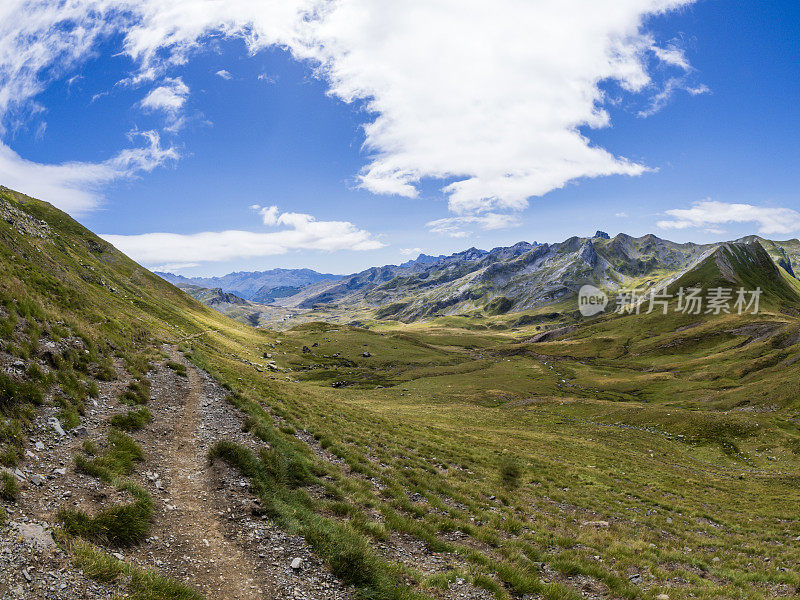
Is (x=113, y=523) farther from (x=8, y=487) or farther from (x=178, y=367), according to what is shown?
(x=178, y=367)

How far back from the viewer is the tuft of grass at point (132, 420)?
14945mm

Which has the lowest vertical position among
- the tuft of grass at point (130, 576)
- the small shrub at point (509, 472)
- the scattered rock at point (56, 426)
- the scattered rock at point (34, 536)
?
the small shrub at point (509, 472)

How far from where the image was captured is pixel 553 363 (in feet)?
471

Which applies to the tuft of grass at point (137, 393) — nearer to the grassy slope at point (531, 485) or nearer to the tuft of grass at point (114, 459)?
the tuft of grass at point (114, 459)

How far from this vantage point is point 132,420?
15477mm

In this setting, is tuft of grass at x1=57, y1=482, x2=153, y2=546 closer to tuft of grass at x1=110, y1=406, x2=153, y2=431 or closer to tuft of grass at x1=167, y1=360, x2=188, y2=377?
tuft of grass at x1=110, y1=406, x2=153, y2=431

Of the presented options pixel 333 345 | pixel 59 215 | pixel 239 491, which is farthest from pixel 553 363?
pixel 59 215

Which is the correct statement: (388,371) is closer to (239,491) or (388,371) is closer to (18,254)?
(18,254)

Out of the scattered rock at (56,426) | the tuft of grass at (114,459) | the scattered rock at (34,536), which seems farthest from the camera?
the scattered rock at (56,426)

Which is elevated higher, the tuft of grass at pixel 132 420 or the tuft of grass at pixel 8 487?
the tuft of grass at pixel 8 487

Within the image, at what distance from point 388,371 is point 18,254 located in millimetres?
110471

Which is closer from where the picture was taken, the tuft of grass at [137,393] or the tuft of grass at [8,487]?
the tuft of grass at [8,487]

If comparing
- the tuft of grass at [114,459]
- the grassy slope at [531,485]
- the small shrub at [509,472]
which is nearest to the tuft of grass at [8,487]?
the tuft of grass at [114,459]

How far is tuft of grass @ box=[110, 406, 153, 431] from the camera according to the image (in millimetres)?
14945
